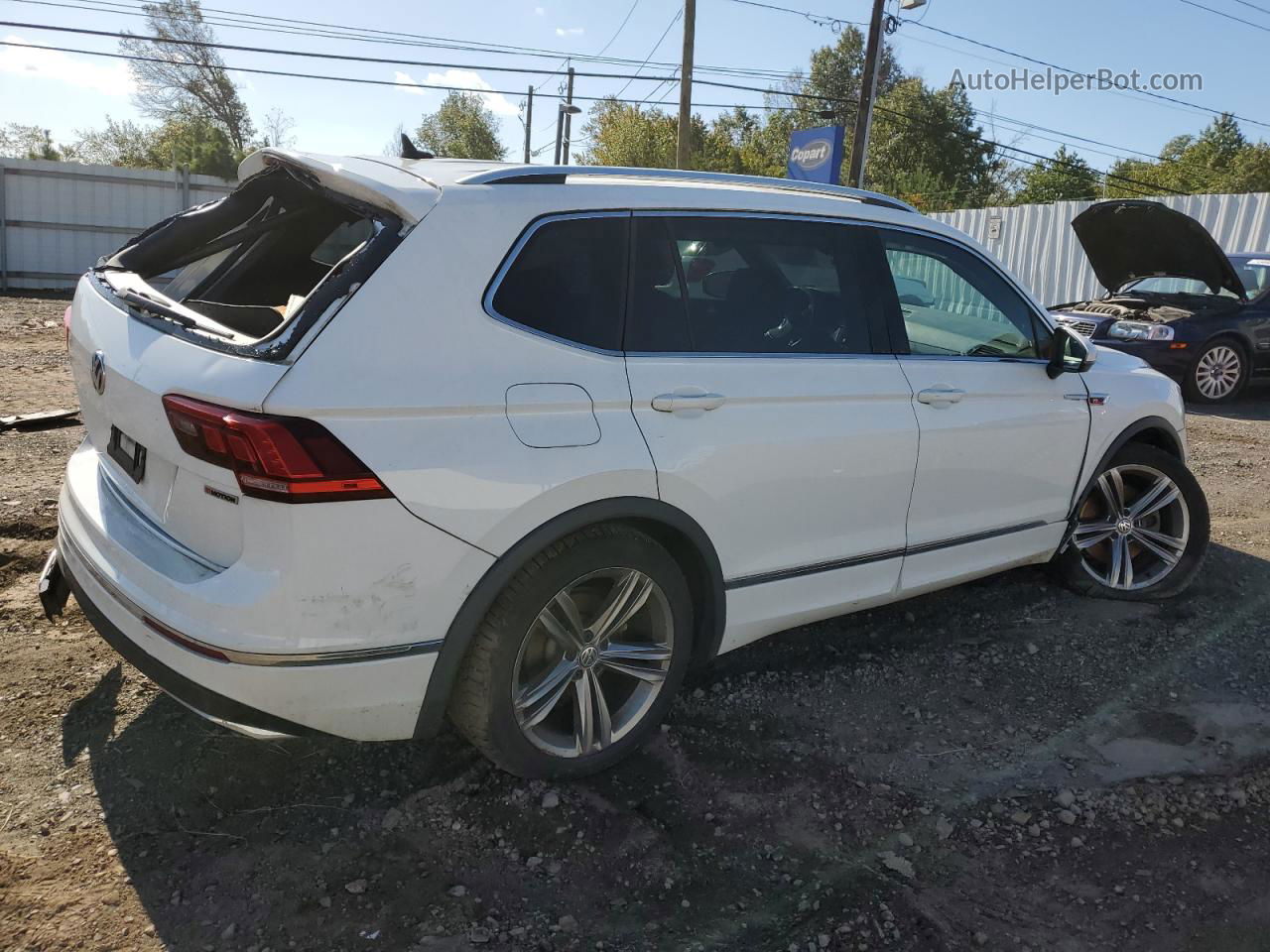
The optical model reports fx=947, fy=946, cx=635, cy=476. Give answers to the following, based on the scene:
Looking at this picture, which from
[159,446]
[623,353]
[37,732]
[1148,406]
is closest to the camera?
[159,446]

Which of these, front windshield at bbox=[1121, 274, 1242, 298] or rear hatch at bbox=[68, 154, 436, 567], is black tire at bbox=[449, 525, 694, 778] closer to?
rear hatch at bbox=[68, 154, 436, 567]

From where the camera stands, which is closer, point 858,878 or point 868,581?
point 858,878

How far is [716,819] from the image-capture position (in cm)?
277

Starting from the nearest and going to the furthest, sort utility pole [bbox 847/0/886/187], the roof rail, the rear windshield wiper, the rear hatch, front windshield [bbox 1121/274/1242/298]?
the rear hatch, the rear windshield wiper, the roof rail, front windshield [bbox 1121/274/1242/298], utility pole [bbox 847/0/886/187]

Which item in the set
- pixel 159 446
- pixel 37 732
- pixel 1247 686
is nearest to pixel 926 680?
pixel 1247 686

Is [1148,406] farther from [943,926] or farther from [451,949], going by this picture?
[451,949]

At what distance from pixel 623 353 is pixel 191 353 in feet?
3.74

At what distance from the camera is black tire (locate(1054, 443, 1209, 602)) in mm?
4488

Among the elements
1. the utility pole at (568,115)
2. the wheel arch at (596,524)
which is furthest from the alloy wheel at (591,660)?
the utility pole at (568,115)

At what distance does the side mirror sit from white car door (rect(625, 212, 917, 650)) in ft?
2.99

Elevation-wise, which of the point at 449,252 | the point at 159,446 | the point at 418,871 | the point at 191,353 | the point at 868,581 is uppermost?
the point at 449,252

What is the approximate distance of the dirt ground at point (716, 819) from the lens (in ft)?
7.72

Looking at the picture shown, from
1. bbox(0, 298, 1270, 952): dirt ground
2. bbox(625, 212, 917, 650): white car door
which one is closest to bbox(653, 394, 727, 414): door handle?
bbox(625, 212, 917, 650): white car door

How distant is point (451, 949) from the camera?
2.25 meters
